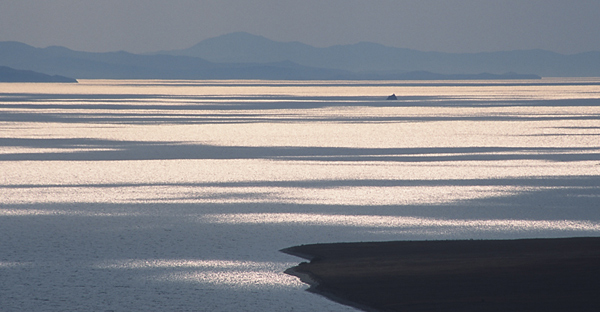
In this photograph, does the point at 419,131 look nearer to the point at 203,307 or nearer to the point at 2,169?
the point at 2,169

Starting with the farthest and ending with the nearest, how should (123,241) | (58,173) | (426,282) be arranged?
1. (58,173)
2. (123,241)
3. (426,282)

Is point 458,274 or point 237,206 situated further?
point 237,206

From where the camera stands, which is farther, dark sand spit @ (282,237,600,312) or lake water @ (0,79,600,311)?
lake water @ (0,79,600,311)

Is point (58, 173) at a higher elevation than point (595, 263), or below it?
higher

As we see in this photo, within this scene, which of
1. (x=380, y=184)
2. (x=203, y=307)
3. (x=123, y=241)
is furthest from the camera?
(x=380, y=184)

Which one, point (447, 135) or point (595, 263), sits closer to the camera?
point (595, 263)

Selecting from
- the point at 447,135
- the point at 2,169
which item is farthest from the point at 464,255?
the point at 447,135

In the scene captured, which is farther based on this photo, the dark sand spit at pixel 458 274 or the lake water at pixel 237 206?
the lake water at pixel 237 206

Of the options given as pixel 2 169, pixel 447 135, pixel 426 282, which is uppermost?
pixel 447 135
